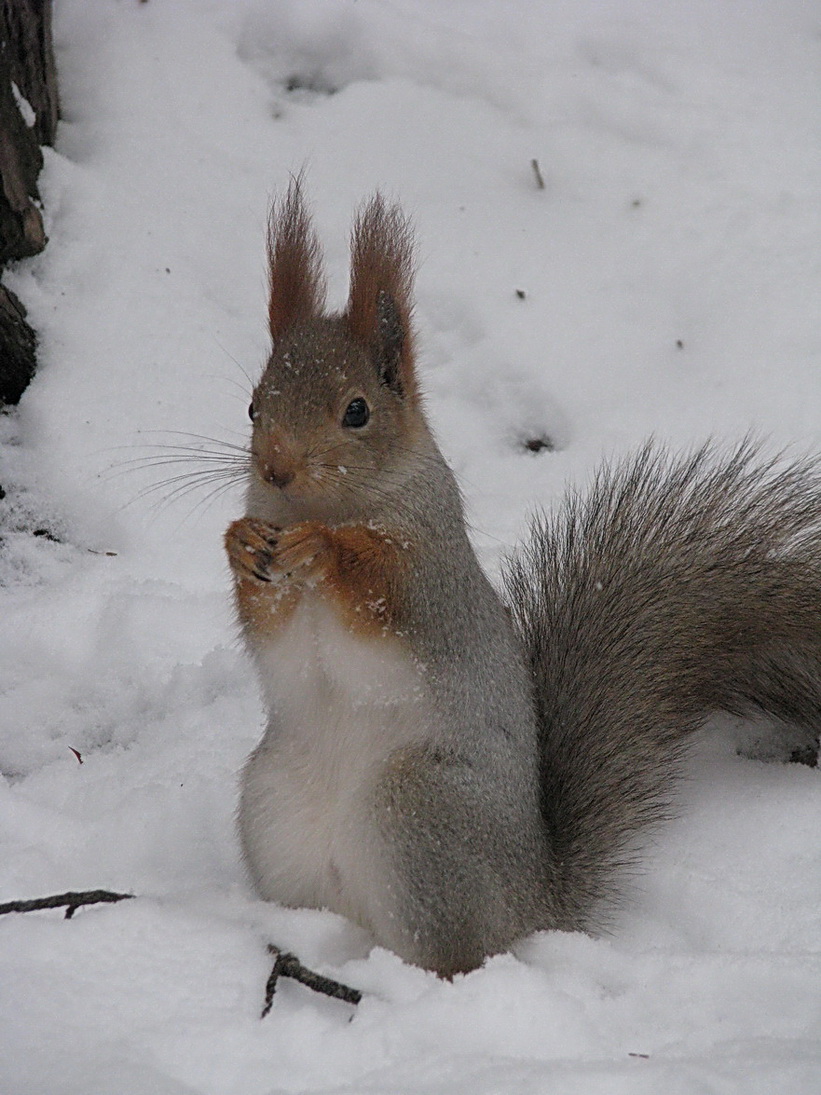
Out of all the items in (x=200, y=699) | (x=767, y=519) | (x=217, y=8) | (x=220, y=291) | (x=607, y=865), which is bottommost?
(x=607, y=865)

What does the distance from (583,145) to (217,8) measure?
1.05 m

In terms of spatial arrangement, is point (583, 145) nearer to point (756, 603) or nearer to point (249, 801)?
point (756, 603)

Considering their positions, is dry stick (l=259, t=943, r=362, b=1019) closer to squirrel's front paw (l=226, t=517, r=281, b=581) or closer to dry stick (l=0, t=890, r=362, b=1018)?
dry stick (l=0, t=890, r=362, b=1018)

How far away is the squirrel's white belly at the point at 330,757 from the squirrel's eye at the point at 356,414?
0.23m

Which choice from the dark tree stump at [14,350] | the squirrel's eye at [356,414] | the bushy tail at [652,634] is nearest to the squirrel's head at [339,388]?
the squirrel's eye at [356,414]

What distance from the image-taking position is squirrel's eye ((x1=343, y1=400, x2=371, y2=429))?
153 cm

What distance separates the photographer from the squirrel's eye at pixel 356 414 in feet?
5.01

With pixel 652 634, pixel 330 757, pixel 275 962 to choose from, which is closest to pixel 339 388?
pixel 330 757

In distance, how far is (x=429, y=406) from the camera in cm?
261

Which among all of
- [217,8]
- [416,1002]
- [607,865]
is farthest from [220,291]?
[416,1002]

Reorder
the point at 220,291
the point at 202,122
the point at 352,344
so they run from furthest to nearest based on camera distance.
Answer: the point at 202,122, the point at 220,291, the point at 352,344

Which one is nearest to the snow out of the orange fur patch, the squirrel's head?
the orange fur patch

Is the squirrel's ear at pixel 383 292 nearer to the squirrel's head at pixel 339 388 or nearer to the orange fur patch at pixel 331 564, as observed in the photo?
the squirrel's head at pixel 339 388

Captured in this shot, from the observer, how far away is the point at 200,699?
2.05 metres
